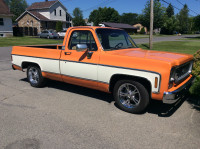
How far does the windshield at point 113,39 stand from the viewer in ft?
16.3

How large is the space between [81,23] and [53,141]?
5827 centimetres

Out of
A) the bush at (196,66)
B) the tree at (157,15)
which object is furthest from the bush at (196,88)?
the tree at (157,15)

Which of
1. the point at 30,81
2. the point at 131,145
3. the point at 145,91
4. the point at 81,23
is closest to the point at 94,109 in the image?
the point at 145,91

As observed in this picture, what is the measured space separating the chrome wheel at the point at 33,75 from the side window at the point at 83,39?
1747 millimetres

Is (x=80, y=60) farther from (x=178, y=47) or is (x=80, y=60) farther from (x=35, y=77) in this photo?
(x=178, y=47)

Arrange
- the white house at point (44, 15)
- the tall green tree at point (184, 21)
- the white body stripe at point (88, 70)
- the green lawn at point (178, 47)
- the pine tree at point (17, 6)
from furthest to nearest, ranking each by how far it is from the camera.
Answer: the pine tree at point (17, 6) < the tall green tree at point (184, 21) < the white house at point (44, 15) < the green lawn at point (178, 47) < the white body stripe at point (88, 70)

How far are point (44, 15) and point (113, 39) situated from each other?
50.3m

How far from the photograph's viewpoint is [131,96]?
4449mm

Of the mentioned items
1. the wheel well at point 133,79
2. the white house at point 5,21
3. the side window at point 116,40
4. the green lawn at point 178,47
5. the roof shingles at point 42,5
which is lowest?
the wheel well at point 133,79

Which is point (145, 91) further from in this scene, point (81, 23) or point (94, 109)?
point (81, 23)

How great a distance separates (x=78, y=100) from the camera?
209 inches

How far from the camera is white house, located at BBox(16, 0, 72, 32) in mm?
47816

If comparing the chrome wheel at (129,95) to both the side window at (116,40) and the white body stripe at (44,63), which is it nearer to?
the side window at (116,40)

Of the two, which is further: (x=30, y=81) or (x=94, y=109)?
(x=30, y=81)
